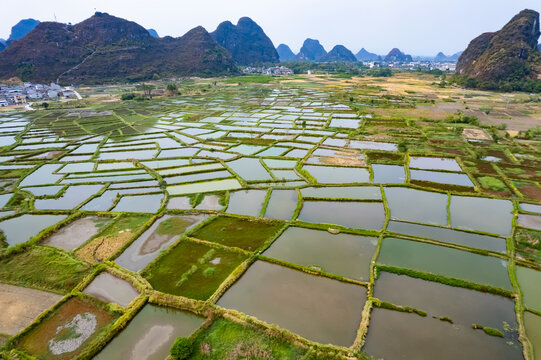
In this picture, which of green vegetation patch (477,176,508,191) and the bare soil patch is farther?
green vegetation patch (477,176,508,191)

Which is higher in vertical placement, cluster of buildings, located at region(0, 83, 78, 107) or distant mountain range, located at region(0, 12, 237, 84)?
distant mountain range, located at region(0, 12, 237, 84)

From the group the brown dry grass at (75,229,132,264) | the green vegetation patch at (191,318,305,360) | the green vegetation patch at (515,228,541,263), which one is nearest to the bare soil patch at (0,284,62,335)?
the brown dry grass at (75,229,132,264)

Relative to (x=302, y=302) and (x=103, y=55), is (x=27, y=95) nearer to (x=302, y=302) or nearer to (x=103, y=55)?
(x=103, y=55)

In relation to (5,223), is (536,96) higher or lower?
higher

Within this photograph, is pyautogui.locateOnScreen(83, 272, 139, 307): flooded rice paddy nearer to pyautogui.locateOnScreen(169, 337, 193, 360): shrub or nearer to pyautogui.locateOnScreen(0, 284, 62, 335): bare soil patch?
pyautogui.locateOnScreen(0, 284, 62, 335): bare soil patch

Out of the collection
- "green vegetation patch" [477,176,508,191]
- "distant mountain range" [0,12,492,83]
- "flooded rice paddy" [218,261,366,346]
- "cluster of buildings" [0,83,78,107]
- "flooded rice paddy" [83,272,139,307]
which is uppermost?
"distant mountain range" [0,12,492,83]

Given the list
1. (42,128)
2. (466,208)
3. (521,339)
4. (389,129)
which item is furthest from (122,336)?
(42,128)

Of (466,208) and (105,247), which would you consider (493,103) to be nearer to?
(466,208)
